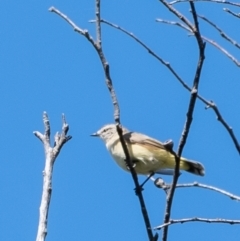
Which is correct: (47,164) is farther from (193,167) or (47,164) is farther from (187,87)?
(193,167)

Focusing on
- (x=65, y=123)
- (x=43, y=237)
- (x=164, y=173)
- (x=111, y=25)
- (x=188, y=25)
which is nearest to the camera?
(x=188, y=25)

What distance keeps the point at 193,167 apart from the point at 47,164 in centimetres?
286

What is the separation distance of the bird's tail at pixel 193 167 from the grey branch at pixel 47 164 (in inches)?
91.7

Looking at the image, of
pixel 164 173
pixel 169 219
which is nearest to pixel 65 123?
pixel 169 219

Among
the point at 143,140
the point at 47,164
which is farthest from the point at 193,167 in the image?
the point at 47,164

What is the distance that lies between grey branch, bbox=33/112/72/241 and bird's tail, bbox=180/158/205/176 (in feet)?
7.64

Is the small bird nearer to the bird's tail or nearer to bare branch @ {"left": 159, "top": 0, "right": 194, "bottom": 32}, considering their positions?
the bird's tail

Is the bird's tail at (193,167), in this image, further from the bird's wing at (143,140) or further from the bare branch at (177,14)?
the bare branch at (177,14)

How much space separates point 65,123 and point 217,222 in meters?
1.73

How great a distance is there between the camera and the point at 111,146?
7242 mm

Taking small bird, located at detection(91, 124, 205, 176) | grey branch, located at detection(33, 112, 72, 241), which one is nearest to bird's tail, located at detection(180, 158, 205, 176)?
small bird, located at detection(91, 124, 205, 176)

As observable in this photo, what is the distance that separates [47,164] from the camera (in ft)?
14.1

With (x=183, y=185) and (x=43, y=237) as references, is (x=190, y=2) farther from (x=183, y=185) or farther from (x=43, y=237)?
(x=43, y=237)

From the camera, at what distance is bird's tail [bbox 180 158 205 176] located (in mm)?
6844
